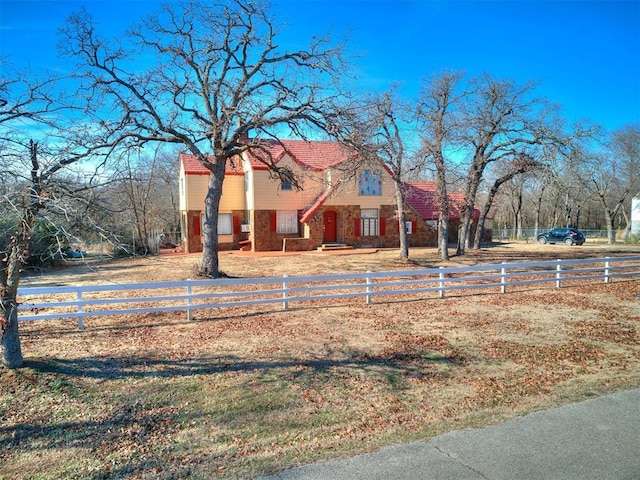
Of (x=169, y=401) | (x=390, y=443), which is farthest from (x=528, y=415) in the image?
(x=169, y=401)

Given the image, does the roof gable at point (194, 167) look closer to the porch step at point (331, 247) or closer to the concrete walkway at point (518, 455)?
the porch step at point (331, 247)

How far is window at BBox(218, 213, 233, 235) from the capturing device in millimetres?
30438

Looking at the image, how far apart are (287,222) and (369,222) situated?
5604 millimetres

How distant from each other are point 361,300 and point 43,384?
8285 mm

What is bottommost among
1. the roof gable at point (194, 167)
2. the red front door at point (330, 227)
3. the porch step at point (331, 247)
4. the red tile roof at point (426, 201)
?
the porch step at point (331, 247)

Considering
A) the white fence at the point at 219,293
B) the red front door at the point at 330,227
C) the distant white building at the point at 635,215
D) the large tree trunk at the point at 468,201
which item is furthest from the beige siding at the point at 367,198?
the distant white building at the point at 635,215

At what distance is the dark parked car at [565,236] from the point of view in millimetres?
37781

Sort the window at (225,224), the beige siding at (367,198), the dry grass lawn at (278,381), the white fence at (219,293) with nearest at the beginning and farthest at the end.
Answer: the dry grass lawn at (278,381), the white fence at (219,293), the beige siding at (367,198), the window at (225,224)

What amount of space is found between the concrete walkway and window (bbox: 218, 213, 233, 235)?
87.6ft

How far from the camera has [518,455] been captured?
4562mm

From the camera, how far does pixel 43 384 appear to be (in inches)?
260

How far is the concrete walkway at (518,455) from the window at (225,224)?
26710 mm

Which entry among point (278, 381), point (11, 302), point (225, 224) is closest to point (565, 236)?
point (225, 224)

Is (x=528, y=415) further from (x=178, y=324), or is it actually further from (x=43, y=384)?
(x=178, y=324)
